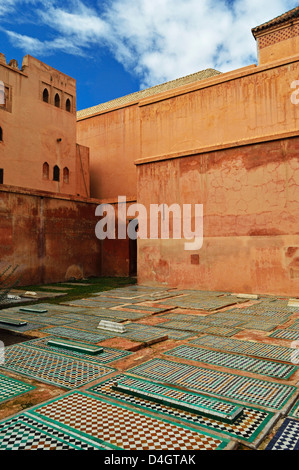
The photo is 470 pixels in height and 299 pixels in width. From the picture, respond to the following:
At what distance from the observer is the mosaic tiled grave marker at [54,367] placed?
265 cm

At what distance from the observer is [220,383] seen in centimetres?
257

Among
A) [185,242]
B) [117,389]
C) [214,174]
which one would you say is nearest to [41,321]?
[117,389]

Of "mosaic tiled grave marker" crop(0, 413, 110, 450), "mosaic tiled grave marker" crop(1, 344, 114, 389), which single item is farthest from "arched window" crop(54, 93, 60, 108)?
"mosaic tiled grave marker" crop(0, 413, 110, 450)

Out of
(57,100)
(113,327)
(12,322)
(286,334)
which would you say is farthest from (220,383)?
(57,100)

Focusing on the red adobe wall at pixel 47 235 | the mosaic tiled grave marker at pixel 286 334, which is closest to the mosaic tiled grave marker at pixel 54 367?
the mosaic tiled grave marker at pixel 286 334

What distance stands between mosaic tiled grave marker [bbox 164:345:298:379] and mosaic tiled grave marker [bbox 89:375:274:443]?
0.71 meters

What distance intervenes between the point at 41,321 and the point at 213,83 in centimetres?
777

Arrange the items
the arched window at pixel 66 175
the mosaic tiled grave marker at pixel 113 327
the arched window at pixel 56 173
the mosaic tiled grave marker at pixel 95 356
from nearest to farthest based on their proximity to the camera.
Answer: the mosaic tiled grave marker at pixel 95 356 < the mosaic tiled grave marker at pixel 113 327 < the arched window at pixel 56 173 < the arched window at pixel 66 175

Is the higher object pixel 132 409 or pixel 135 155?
pixel 135 155

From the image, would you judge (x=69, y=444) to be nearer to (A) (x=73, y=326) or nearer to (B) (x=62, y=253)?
(A) (x=73, y=326)

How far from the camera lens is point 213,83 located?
372 inches

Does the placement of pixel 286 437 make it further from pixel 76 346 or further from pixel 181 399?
pixel 76 346

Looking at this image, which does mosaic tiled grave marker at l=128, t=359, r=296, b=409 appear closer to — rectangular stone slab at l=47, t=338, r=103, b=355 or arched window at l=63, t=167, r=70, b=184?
rectangular stone slab at l=47, t=338, r=103, b=355

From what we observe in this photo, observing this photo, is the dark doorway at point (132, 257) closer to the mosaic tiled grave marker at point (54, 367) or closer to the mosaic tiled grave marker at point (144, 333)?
the mosaic tiled grave marker at point (144, 333)
